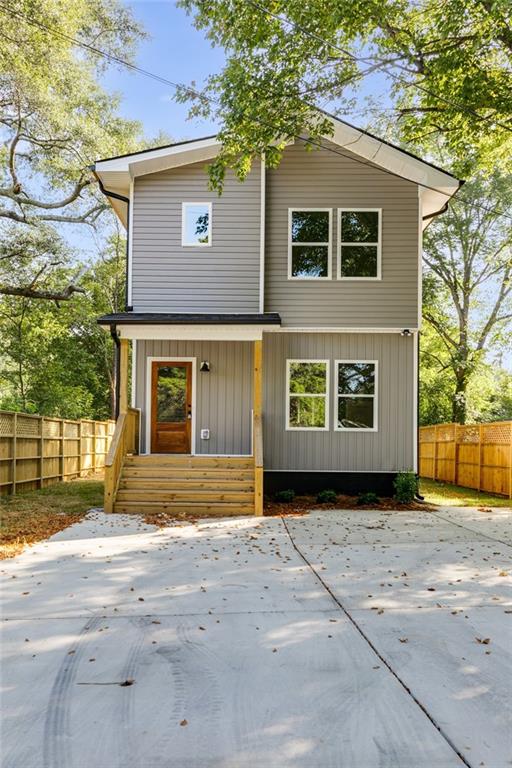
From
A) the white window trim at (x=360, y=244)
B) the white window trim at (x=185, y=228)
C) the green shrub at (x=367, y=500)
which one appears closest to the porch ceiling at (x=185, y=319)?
the white window trim at (x=185, y=228)

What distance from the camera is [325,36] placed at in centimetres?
912

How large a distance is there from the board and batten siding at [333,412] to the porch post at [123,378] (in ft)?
8.88

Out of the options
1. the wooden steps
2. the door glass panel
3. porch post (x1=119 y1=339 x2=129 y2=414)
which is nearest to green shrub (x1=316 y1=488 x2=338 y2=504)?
the wooden steps

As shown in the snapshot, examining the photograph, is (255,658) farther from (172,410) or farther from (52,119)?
(52,119)

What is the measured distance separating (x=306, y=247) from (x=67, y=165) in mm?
10297

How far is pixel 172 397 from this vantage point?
11438 millimetres

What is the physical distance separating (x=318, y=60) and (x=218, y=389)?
5996 mm

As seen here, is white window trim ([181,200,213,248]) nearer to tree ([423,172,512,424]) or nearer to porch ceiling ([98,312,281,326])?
porch ceiling ([98,312,281,326])

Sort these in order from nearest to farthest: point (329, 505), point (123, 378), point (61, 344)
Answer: point (123, 378) → point (329, 505) → point (61, 344)

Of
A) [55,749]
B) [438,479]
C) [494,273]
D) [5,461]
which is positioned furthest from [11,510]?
[494,273]

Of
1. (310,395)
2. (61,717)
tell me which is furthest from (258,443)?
(61,717)

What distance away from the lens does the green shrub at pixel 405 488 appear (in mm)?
10719

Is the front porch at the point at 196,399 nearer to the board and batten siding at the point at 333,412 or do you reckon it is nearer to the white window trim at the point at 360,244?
the board and batten siding at the point at 333,412

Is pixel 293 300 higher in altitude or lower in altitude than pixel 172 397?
higher
